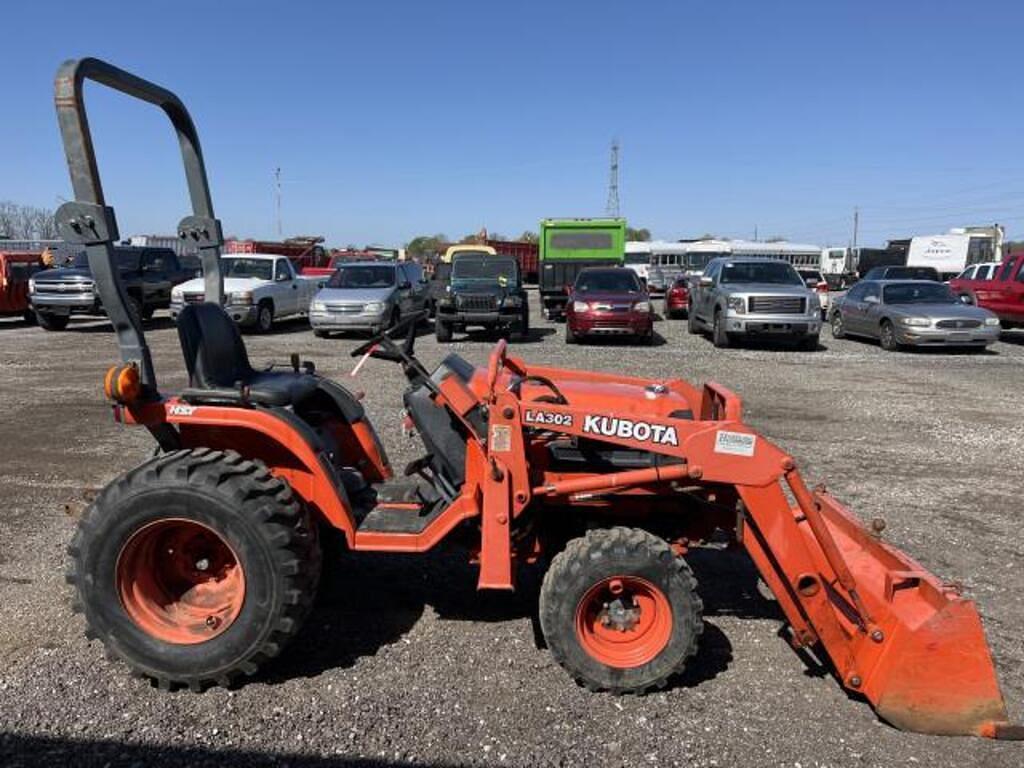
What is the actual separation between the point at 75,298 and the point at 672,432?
1738 cm

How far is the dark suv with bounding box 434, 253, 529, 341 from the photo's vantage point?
15.3 meters

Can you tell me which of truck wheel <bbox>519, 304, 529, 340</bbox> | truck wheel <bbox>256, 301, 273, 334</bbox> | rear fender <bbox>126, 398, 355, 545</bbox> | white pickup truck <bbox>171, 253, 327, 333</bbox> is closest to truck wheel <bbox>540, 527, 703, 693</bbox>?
rear fender <bbox>126, 398, 355, 545</bbox>

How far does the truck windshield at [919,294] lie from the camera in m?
15.1

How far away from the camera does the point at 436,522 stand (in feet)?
11.0

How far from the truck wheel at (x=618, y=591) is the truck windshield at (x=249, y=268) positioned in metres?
15.9

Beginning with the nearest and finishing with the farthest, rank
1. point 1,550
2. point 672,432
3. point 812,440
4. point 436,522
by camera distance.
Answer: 1. point 672,432
2. point 436,522
3. point 1,550
4. point 812,440

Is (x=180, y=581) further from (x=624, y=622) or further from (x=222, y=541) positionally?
(x=624, y=622)

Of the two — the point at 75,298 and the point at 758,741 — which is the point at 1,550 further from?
the point at 75,298

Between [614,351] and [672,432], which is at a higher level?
[672,432]

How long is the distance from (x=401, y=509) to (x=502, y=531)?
2.27 ft

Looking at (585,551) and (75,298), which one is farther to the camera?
(75,298)

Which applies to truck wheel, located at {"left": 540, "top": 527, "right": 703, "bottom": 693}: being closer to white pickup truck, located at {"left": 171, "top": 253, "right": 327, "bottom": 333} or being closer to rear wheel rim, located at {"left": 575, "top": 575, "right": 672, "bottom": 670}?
rear wheel rim, located at {"left": 575, "top": 575, "right": 672, "bottom": 670}

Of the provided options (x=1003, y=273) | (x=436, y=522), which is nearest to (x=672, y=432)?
(x=436, y=522)

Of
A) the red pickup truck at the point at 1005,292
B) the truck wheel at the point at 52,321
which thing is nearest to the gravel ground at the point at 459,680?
the red pickup truck at the point at 1005,292
